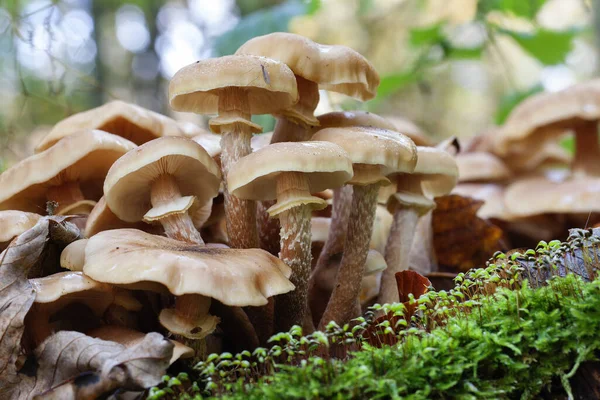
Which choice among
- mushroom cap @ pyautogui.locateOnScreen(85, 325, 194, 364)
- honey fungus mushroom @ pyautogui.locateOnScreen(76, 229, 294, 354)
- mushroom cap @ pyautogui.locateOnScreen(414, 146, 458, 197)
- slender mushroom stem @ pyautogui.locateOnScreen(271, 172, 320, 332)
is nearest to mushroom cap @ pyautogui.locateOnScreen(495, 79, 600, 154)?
mushroom cap @ pyautogui.locateOnScreen(414, 146, 458, 197)

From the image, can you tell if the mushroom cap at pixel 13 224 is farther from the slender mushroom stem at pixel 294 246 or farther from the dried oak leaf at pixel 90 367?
the slender mushroom stem at pixel 294 246

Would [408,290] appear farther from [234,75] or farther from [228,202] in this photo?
[234,75]

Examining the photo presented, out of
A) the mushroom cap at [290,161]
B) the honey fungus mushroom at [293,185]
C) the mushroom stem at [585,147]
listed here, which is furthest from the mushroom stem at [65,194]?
the mushroom stem at [585,147]

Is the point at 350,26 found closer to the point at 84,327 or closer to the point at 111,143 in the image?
the point at 111,143

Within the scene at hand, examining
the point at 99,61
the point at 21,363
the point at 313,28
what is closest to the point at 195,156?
the point at 21,363

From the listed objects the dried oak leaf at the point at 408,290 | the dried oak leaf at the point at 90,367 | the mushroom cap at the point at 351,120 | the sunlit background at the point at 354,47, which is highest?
the sunlit background at the point at 354,47

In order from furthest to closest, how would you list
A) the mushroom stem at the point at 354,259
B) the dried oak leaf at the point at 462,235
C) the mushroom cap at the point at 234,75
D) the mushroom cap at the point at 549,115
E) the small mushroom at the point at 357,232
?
the mushroom cap at the point at 549,115 < the dried oak leaf at the point at 462,235 < the mushroom stem at the point at 354,259 < the small mushroom at the point at 357,232 < the mushroom cap at the point at 234,75

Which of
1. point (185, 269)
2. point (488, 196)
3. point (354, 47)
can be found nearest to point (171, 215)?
point (185, 269)

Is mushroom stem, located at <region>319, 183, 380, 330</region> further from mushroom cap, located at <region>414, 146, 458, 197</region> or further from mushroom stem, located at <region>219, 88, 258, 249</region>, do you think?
mushroom stem, located at <region>219, 88, 258, 249</region>
